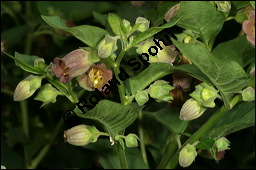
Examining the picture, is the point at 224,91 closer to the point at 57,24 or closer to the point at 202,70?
the point at 202,70

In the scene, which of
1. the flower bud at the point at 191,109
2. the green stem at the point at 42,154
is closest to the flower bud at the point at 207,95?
the flower bud at the point at 191,109

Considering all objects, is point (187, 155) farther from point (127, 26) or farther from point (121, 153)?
point (127, 26)

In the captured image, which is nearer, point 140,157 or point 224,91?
point 224,91

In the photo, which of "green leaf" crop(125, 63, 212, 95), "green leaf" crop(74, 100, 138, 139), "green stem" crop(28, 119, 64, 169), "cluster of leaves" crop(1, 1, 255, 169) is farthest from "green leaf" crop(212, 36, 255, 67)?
"green stem" crop(28, 119, 64, 169)

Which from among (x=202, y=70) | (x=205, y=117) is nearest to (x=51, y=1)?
(x=205, y=117)

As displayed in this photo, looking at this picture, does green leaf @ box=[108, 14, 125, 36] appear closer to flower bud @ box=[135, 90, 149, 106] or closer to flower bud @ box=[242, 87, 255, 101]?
flower bud @ box=[135, 90, 149, 106]

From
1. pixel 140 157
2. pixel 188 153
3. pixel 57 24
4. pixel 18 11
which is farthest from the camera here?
pixel 18 11
